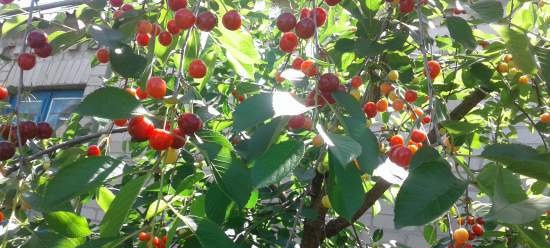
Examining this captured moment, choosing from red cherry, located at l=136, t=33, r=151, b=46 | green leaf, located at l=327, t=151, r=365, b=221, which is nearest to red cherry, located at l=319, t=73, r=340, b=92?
green leaf, located at l=327, t=151, r=365, b=221

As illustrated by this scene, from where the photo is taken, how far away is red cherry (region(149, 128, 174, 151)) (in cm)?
71

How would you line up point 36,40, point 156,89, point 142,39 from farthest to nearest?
point 142,39 → point 36,40 → point 156,89

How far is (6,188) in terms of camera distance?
955 millimetres

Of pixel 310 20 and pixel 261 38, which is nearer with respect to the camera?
pixel 310 20

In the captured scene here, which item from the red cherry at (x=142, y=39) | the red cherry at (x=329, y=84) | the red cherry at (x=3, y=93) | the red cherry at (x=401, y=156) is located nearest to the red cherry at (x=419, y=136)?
the red cherry at (x=401, y=156)

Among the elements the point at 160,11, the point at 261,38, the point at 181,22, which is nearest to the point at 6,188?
the point at 181,22

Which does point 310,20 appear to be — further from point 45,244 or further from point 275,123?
point 45,244

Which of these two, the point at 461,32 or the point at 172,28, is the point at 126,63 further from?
the point at 461,32

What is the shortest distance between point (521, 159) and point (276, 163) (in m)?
0.31

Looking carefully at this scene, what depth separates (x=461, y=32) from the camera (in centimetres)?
103

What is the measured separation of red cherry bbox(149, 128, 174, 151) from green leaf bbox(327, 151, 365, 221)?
22 centimetres

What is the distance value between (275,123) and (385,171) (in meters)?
0.16

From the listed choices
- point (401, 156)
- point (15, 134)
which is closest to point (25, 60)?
point (15, 134)

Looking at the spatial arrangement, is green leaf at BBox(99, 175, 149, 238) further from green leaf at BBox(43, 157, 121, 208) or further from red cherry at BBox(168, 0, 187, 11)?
red cherry at BBox(168, 0, 187, 11)
